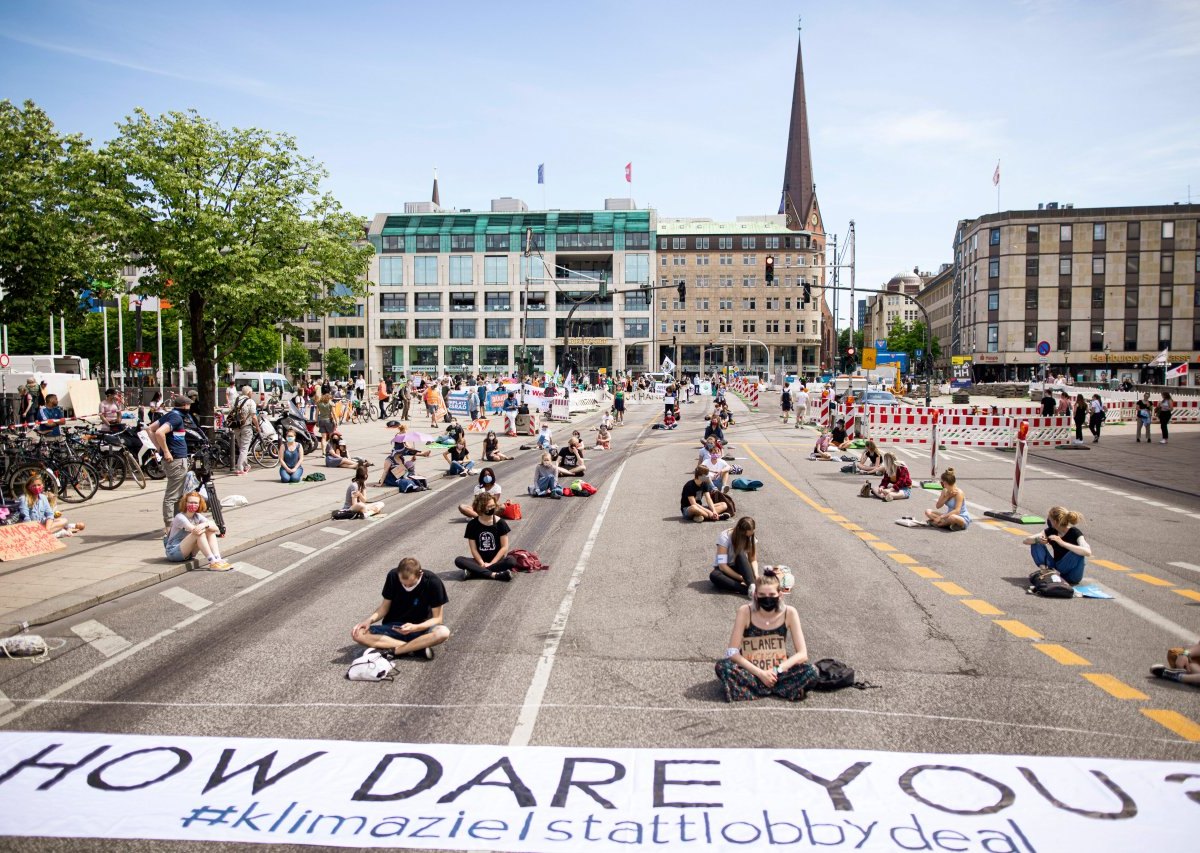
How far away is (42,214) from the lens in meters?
23.1

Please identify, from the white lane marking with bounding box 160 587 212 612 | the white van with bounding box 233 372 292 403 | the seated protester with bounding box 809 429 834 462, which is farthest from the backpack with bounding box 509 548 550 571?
the white van with bounding box 233 372 292 403

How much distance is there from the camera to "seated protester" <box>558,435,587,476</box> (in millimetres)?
23359

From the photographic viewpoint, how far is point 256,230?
82.9 feet

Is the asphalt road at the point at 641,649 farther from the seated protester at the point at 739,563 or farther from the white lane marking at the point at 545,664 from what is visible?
the seated protester at the point at 739,563

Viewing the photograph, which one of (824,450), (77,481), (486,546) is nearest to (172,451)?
(77,481)

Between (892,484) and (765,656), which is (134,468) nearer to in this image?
(892,484)

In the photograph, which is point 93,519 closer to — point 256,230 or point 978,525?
point 256,230

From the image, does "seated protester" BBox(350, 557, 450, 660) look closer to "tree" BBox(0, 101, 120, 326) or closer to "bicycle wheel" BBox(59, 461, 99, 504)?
"bicycle wheel" BBox(59, 461, 99, 504)

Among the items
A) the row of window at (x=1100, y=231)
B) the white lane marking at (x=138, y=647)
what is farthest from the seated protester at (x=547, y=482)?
the row of window at (x=1100, y=231)

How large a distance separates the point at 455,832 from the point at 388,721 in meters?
1.82

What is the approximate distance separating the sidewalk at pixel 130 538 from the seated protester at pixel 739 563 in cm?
729

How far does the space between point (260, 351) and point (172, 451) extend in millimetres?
95577

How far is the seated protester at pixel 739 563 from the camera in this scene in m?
11.2

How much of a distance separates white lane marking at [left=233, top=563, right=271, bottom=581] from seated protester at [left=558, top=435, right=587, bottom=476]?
10.6 m
